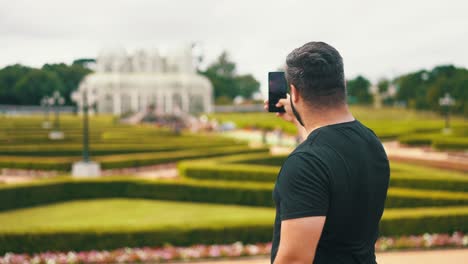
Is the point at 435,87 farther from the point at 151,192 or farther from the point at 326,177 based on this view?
the point at 326,177

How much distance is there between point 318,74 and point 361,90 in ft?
258

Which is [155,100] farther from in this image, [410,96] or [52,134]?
[52,134]

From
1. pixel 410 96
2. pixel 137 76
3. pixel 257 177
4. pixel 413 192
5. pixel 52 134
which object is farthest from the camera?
pixel 137 76

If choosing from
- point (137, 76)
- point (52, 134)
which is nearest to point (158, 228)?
point (52, 134)

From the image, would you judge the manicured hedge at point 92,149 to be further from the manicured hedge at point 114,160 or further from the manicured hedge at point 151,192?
the manicured hedge at point 151,192

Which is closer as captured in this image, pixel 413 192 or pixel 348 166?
pixel 348 166

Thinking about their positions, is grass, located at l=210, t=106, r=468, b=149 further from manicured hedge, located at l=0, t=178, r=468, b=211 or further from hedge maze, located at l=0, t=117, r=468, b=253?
manicured hedge, located at l=0, t=178, r=468, b=211

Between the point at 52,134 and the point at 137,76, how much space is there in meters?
57.0

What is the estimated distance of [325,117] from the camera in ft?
6.38

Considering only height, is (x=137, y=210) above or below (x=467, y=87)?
below

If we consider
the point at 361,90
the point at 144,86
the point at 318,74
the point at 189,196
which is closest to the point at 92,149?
the point at 189,196

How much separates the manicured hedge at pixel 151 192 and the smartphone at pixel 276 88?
335 inches

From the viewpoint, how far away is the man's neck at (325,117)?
1943 mm

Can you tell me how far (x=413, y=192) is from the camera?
10117mm
